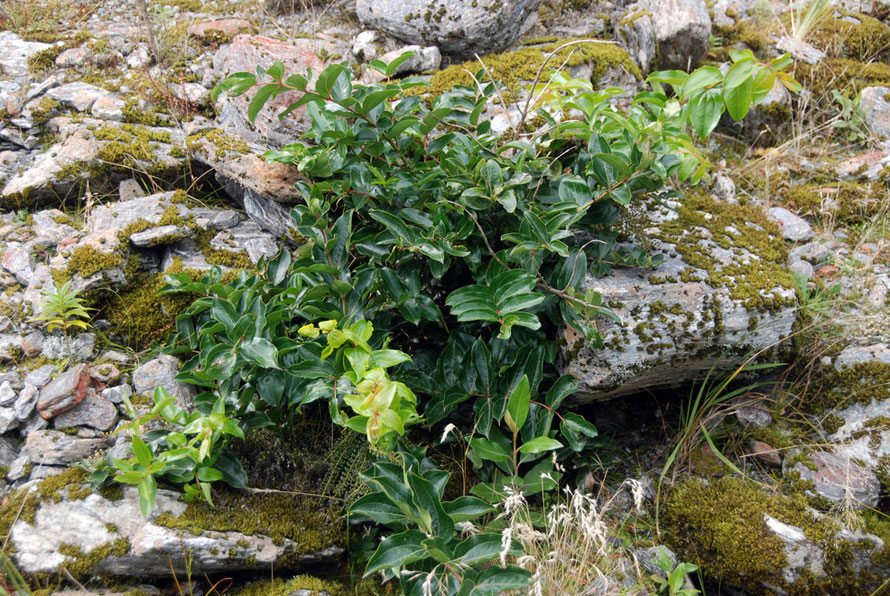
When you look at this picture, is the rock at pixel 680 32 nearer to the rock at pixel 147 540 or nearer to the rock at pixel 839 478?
the rock at pixel 839 478

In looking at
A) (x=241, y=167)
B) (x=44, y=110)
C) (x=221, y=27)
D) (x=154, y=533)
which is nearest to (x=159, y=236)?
(x=241, y=167)

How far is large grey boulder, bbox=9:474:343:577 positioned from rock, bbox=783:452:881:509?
2449 mm

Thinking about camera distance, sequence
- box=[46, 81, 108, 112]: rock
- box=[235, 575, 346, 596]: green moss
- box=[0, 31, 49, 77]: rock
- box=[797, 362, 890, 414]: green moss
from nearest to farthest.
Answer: box=[235, 575, 346, 596]: green moss → box=[797, 362, 890, 414]: green moss → box=[46, 81, 108, 112]: rock → box=[0, 31, 49, 77]: rock

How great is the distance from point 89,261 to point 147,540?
1.77m

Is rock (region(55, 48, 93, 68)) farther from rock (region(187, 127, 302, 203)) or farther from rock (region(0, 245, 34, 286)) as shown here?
rock (region(0, 245, 34, 286))

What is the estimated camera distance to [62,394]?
277 centimetres

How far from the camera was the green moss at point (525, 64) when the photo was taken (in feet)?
13.8

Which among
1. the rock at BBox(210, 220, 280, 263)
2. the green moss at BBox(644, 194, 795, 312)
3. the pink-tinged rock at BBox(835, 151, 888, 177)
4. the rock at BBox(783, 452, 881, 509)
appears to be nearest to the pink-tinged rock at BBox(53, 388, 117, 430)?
the rock at BBox(210, 220, 280, 263)

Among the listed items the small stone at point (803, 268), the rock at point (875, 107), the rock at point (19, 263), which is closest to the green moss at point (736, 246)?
the small stone at point (803, 268)

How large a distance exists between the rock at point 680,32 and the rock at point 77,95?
488 cm

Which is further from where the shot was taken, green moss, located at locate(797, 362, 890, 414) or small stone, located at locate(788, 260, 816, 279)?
small stone, located at locate(788, 260, 816, 279)

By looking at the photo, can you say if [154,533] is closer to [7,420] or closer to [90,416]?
→ [90,416]

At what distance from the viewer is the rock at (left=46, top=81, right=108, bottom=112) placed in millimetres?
4547

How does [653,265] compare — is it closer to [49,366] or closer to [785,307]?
[785,307]
